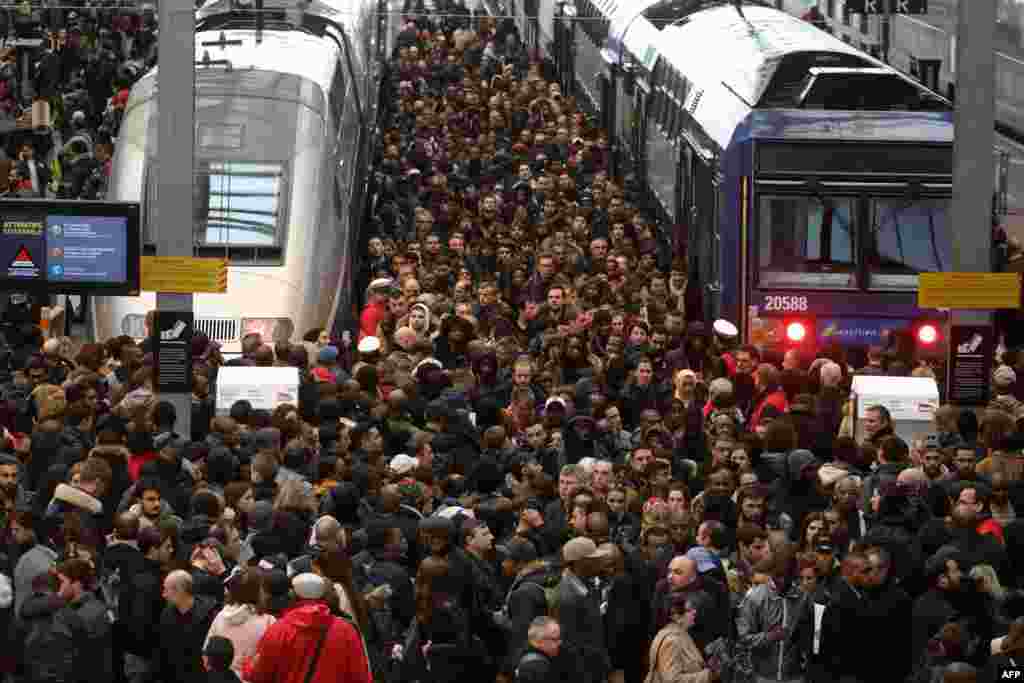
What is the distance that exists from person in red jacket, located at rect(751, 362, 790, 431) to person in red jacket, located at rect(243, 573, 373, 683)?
8.27m

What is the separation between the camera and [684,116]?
30.8 m

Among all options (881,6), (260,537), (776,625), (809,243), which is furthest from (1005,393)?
(881,6)

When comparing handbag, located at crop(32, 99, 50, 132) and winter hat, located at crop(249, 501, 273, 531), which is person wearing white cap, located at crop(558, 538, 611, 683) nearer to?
winter hat, located at crop(249, 501, 273, 531)

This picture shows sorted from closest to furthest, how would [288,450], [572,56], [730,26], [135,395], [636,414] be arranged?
[288,450], [135,395], [636,414], [730,26], [572,56]

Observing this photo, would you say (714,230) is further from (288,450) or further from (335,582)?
(335,582)

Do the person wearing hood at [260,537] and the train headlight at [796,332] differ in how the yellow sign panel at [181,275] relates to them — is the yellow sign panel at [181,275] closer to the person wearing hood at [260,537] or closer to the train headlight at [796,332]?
the person wearing hood at [260,537]

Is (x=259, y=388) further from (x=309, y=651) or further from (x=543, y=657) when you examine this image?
(x=543, y=657)

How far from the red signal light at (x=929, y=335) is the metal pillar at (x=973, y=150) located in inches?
192

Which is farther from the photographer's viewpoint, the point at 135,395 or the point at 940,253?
the point at 940,253

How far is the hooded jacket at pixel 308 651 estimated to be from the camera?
13.0 meters

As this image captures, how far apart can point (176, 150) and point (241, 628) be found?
7.47 m

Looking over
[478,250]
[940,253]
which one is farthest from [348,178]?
[940,253]

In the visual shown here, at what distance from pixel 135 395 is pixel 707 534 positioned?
211 inches

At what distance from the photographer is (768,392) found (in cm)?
2134
